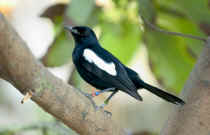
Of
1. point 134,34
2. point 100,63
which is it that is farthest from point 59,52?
point 134,34

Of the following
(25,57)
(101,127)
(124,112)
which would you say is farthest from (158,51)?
(124,112)

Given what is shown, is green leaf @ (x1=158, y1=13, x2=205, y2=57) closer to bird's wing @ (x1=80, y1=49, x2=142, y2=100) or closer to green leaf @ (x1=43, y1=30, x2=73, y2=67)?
bird's wing @ (x1=80, y1=49, x2=142, y2=100)

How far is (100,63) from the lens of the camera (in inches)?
101

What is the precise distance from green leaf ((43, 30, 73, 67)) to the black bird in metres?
0.08

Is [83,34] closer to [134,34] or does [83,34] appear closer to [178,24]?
[134,34]

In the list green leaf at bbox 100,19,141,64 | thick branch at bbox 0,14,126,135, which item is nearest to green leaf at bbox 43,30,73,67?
green leaf at bbox 100,19,141,64

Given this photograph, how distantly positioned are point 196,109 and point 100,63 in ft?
2.51

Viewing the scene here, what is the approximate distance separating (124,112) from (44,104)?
4.53 metres

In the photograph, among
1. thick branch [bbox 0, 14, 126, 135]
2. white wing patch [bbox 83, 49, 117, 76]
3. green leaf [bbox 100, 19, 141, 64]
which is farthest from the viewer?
green leaf [bbox 100, 19, 141, 64]

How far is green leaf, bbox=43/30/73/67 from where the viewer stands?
255cm

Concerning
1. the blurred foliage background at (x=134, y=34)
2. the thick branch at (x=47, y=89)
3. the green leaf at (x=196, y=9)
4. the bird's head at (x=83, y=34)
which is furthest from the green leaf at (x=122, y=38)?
the thick branch at (x=47, y=89)

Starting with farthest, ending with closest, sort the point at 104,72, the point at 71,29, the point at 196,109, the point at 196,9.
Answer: the point at 71,29
the point at 196,9
the point at 104,72
the point at 196,109

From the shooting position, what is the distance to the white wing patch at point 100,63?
2.50 meters

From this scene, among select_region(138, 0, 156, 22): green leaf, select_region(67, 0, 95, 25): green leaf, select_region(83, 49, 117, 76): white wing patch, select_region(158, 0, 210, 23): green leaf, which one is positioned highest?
select_region(67, 0, 95, 25): green leaf
